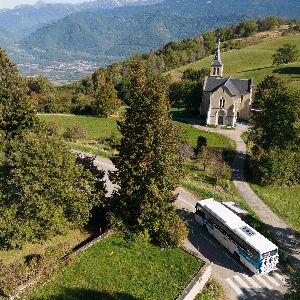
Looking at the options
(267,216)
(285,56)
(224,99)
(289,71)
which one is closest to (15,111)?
(267,216)

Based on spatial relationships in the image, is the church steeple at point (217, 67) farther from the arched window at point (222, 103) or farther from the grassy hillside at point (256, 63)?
the grassy hillside at point (256, 63)

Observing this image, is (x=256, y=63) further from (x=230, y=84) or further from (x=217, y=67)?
(x=230, y=84)

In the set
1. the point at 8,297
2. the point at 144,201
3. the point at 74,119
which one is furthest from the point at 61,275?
the point at 74,119

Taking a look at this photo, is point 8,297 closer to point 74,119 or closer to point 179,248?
point 179,248

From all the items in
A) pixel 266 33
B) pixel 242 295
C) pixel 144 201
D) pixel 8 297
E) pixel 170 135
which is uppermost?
pixel 266 33

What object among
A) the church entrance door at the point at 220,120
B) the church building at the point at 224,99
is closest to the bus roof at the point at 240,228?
the church building at the point at 224,99

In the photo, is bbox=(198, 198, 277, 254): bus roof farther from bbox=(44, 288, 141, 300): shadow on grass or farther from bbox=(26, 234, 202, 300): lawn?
bbox=(44, 288, 141, 300): shadow on grass

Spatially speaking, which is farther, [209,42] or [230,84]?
[209,42]
